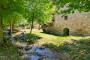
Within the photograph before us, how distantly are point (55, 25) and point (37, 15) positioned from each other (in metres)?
9.11

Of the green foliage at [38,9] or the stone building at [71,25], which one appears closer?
the green foliage at [38,9]

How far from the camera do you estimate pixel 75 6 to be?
965 cm

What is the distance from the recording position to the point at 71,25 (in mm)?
26453

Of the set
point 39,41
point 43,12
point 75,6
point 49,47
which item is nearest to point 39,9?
point 43,12

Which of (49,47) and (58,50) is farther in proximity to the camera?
(49,47)

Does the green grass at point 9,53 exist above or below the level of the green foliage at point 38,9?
below

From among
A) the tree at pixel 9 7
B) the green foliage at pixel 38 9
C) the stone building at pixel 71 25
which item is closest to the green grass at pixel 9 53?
the tree at pixel 9 7

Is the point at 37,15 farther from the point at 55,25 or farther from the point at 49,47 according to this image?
the point at 55,25

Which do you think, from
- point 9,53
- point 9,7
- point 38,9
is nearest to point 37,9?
point 38,9

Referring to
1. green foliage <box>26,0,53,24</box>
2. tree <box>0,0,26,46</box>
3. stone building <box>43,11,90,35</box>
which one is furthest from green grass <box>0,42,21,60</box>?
stone building <box>43,11,90,35</box>

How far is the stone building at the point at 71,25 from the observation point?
24.8 m

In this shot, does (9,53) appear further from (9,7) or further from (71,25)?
(71,25)

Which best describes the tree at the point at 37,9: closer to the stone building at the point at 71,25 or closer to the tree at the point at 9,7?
the tree at the point at 9,7

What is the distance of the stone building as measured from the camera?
2480cm
